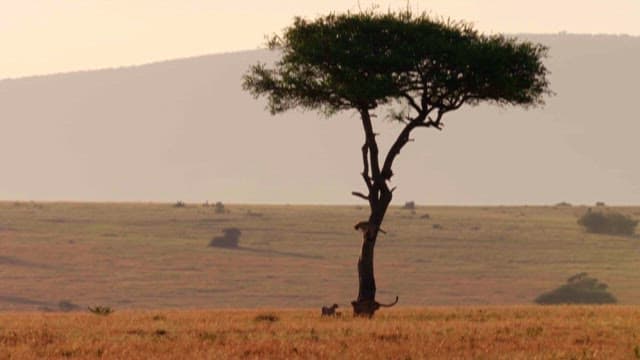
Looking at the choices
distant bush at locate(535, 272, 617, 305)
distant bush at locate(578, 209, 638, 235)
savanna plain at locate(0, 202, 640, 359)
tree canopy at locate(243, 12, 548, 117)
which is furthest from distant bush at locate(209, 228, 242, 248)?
tree canopy at locate(243, 12, 548, 117)

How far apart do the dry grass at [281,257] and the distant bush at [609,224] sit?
1057 mm

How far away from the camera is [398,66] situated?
150 ft

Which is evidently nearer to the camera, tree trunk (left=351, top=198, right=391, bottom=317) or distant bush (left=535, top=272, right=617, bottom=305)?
tree trunk (left=351, top=198, right=391, bottom=317)

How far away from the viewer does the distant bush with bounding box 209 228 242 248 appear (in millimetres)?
129375

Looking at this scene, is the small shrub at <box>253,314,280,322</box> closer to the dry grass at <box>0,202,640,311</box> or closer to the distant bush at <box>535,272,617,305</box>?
the dry grass at <box>0,202,640,311</box>

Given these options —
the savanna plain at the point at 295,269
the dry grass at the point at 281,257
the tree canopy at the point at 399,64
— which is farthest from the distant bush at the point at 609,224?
the tree canopy at the point at 399,64

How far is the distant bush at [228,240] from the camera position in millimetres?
129375

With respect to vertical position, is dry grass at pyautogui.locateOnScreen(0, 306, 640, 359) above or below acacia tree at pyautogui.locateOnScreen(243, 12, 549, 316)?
below

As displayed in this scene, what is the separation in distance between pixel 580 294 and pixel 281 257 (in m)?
28.8

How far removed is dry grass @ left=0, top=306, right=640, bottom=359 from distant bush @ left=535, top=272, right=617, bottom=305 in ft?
194

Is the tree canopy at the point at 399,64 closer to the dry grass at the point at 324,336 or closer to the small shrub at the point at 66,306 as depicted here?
the dry grass at the point at 324,336

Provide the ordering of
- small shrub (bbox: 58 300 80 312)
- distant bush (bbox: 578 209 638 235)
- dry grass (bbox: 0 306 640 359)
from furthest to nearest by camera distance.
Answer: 1. distant bush (bbox: 578 209 638 235)
2. small shrub (bbox: 58 300 80 312)
3. dry grass (bbox: 0 306 640 359)

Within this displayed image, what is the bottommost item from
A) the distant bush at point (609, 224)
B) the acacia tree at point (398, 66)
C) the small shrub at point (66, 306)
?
the small shrub at point (66, 306)

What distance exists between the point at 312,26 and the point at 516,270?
79.1 meters
